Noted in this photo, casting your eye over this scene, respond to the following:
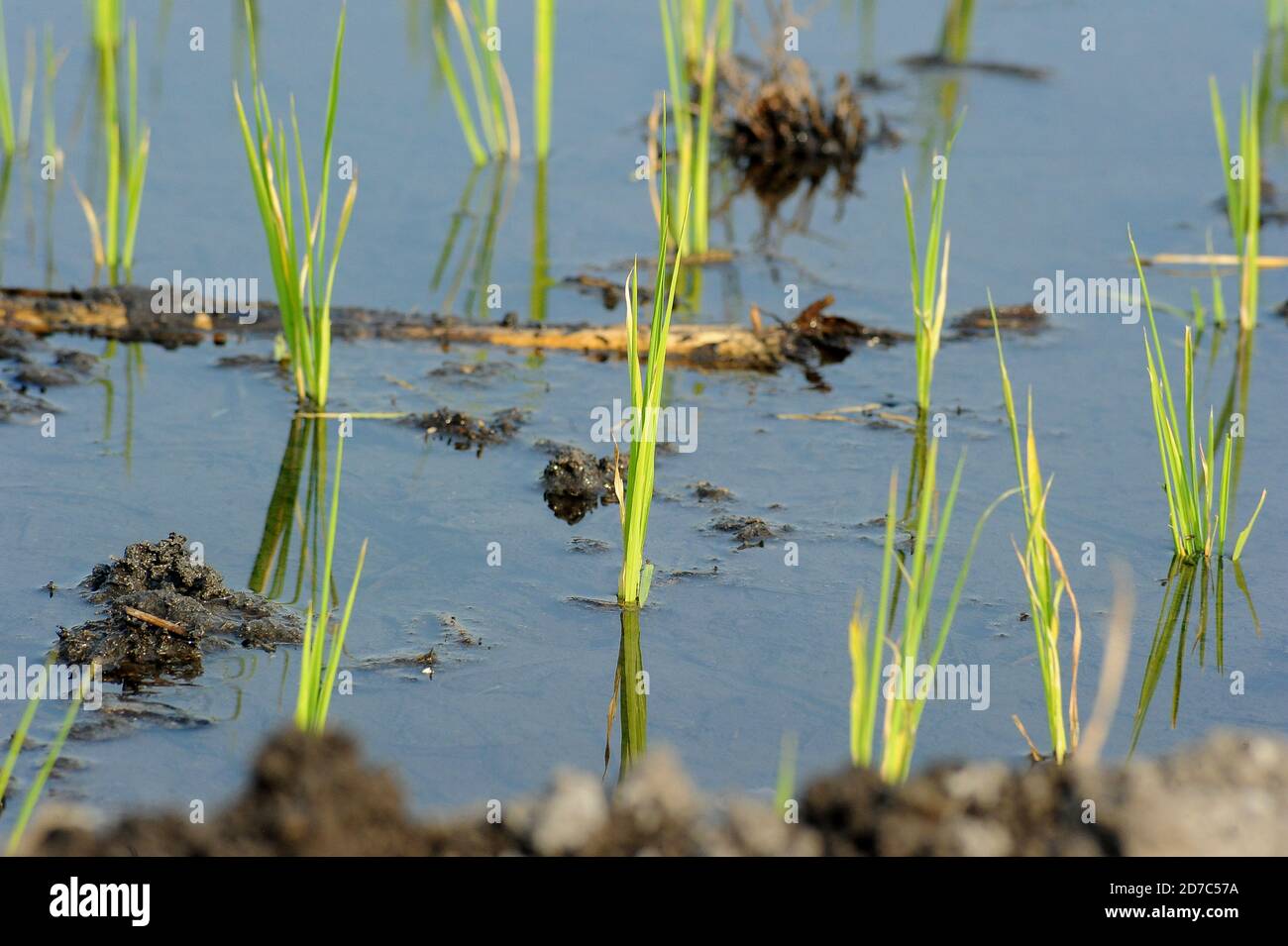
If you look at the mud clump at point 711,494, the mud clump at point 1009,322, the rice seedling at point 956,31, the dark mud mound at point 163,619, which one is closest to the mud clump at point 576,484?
the mud clump at point 711,494

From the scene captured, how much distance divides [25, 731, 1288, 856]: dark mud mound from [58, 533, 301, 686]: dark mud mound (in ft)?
4.61

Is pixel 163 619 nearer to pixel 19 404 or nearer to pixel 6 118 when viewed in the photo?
pixel 19 404

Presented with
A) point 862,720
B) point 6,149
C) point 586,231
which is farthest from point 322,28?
point 862,720

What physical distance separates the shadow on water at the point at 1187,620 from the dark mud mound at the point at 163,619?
1980mm

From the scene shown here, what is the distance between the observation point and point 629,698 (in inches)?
141

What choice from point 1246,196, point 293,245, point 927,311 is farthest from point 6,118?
point 1246,196

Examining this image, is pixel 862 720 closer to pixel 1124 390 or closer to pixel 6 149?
pixel 1124 390

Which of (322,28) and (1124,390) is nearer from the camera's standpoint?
(1124,390)

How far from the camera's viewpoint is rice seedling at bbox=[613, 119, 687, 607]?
11.6ft

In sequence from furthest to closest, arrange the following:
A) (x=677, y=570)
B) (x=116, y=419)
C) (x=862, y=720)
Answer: (x=116, y=419), (x=677, y=570), (x=862, y=720)

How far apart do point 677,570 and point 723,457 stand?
760 millimetres

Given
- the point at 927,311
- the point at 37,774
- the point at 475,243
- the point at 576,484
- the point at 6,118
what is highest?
the point at 6,118

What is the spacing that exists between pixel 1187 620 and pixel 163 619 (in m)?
2.42

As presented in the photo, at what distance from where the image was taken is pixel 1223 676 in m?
3.77
